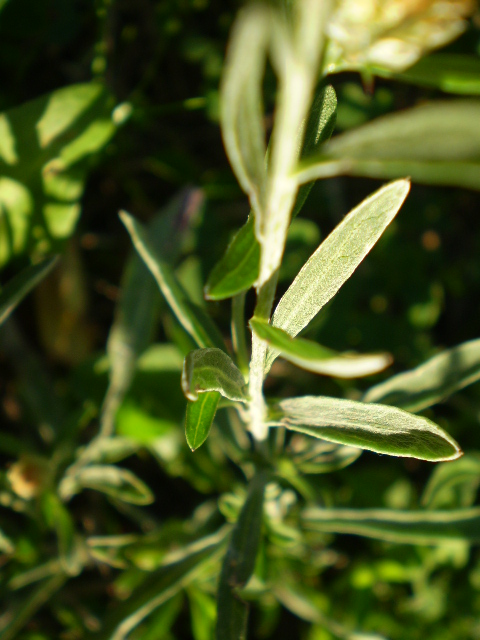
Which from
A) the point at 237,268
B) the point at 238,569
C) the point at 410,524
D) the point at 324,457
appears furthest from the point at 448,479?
the point at 237,268

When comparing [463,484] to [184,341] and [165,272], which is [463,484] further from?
[165,272]

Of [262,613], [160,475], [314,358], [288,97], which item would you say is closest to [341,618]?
[262,613]

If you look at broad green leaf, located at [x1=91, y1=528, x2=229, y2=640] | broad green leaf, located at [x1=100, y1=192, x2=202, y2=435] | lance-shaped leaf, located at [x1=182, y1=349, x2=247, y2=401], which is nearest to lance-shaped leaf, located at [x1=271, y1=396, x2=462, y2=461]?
lance-shaped leaf, located at [x1=182, y1=349, x2=247, y2=401]

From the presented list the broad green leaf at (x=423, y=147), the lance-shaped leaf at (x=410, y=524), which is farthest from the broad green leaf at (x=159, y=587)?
the broad green leaf at (x=423, y=147)

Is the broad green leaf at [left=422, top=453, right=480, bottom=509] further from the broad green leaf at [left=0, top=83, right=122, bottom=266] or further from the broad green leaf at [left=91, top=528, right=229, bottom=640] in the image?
the broad green leaf at [left=0, top=83, right=122, bottom=266]

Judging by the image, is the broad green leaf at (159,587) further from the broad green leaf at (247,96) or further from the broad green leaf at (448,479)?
the broad green leaf at (247,96)

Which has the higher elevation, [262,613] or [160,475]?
[160,475]
